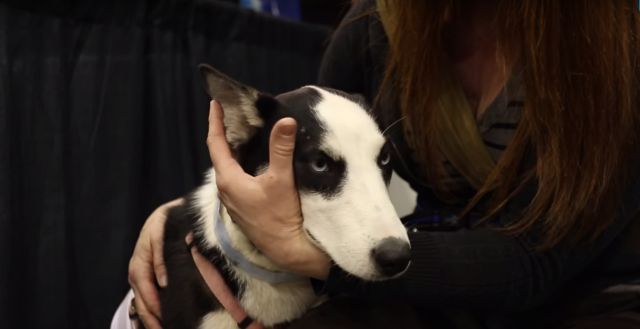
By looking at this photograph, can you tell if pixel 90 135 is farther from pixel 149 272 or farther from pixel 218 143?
pixel 218 143

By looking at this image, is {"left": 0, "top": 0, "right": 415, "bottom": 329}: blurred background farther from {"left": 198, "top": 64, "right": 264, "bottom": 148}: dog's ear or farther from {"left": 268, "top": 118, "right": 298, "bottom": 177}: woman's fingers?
{"left": 268, "top": 118, "right": 298, "bottom": 177}: woman's fingers

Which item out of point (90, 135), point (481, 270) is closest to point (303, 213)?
point (481, 270)

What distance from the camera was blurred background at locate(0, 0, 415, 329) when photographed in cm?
131

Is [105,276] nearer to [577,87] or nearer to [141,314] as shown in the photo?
[141,314]

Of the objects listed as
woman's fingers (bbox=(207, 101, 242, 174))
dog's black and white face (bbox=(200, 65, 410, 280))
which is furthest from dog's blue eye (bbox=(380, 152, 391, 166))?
woman's fingers (bbox=(207, 101, 242, 174))

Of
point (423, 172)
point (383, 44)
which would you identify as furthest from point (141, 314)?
point (383, 44)

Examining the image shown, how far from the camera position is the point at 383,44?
1.29 meters

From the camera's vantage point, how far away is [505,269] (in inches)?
37.5

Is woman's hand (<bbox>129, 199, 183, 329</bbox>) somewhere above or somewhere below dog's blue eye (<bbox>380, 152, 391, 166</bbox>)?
below

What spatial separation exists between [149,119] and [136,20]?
280 millimetres

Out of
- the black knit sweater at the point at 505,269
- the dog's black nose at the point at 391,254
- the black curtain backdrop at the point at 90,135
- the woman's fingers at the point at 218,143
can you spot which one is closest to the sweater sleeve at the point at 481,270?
the black knit sweater at the point at 505,269

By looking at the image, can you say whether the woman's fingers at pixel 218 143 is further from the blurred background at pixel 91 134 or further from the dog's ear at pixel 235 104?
the blurred background at pixel 91 134

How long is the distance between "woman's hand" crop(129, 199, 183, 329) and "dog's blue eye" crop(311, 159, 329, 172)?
1.34ft

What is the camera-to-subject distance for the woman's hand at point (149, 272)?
108cm
